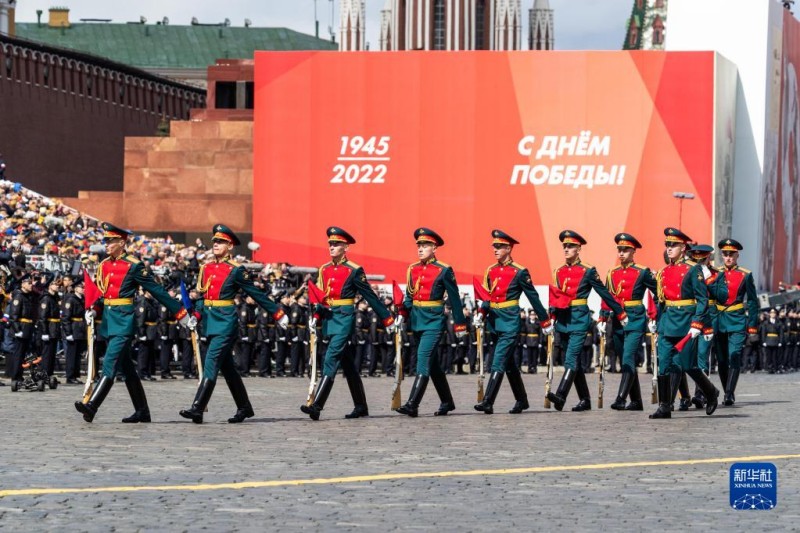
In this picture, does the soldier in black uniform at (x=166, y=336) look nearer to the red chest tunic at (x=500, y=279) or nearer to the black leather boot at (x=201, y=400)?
the red chest tunic at (x=500, y=279)

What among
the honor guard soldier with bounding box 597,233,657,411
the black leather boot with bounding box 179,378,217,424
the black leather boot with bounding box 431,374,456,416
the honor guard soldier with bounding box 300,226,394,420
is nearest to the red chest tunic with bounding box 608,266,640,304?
the honor guard soldier with bounding box 597,233,657,411

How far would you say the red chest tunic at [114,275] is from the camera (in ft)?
55.2

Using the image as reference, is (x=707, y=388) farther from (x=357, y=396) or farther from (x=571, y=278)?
(x=357, y=396)

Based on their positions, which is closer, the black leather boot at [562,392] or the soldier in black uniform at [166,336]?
the black leather boot at [562,392]

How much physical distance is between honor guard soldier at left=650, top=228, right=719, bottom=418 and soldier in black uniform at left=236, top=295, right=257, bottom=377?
15.0 meters

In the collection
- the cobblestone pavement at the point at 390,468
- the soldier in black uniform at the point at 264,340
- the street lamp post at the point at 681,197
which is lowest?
the cobblestone pavement at the point at 390,468

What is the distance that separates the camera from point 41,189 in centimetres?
7156

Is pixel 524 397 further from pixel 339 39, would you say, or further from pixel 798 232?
pixel 339 39

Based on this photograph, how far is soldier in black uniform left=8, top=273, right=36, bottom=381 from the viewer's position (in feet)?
79.3

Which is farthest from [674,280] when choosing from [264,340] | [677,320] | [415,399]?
[264,340]

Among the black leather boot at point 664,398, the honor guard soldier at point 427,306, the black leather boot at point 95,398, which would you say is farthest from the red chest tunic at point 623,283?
the black leather boot at point 95,398

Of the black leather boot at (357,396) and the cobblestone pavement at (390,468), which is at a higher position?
the black leather boot at (357,396)

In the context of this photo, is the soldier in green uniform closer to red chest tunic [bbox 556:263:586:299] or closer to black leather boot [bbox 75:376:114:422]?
red chest tunic [bbox 556:263:586:299]

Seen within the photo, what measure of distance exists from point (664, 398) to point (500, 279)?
2.03 meters
